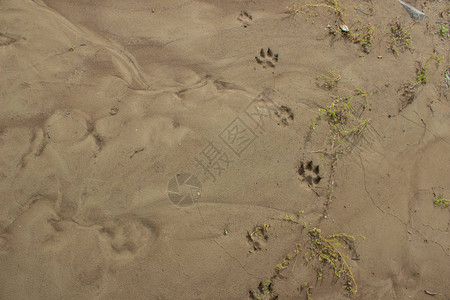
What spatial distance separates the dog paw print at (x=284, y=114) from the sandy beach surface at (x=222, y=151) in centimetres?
2

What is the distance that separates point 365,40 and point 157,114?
2.55m

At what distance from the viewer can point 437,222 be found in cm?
292

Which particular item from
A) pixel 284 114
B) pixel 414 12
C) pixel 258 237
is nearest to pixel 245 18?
pixel 284 114

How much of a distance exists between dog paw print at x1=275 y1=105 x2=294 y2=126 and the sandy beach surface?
2 cm

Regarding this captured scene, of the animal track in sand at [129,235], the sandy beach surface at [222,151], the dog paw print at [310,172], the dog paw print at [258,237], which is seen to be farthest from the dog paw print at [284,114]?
the animal track in sand at [129,235]

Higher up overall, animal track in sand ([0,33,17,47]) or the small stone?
the small stone

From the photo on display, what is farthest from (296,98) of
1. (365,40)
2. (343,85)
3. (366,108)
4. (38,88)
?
(38,88)

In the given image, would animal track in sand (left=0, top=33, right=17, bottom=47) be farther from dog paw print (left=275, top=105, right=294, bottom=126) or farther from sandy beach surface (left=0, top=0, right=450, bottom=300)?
dog paw print (left=275, top=105, right=294, bottom=126)

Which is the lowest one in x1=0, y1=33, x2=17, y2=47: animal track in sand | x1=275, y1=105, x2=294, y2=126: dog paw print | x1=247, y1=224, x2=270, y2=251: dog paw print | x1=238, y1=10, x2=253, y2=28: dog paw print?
x1=247, y1=224, x2=270, y2=251: dog paw print

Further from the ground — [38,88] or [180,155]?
[38,88]

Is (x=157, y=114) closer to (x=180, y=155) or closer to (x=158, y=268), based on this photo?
(x=180, y=155)

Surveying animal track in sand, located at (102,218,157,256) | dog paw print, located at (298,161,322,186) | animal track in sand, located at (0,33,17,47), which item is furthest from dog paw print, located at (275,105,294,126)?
animal track in sand, located at (0,33,17,47)

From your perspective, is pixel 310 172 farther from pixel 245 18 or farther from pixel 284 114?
pixel 245 18

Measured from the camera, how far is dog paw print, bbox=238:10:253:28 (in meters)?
3.34
